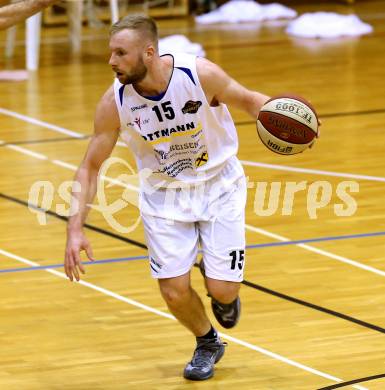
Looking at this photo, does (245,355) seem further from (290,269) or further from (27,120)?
(27,120)

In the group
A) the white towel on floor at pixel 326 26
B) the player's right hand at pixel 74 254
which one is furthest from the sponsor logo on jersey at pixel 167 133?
the white towel on floor at pixel 326 26

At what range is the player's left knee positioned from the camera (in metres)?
5.67

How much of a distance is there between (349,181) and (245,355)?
370 centimetres

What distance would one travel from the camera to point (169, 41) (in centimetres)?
1540

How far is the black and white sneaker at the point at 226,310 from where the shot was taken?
19.0 ft

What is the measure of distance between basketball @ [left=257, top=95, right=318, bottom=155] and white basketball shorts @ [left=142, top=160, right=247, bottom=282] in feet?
1.32

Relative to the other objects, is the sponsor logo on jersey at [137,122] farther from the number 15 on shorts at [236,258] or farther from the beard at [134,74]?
the number 15 on shorts at [236,258]

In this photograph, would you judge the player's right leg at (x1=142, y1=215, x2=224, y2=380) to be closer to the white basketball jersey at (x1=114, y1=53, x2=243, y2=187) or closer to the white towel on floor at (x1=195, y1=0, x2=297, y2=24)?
the white basketball jersey at (x1=114, y1=53, x2=243, y2=187)

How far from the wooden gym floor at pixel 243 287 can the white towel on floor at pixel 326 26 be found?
4108 millimetres

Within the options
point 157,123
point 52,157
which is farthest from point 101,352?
point 52,157

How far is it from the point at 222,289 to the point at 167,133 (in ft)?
2.79

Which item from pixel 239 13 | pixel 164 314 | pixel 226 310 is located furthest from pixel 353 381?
pixel 239 13

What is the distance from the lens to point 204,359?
19.1 feet

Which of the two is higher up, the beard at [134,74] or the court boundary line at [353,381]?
Result: the beard at [134,74]
